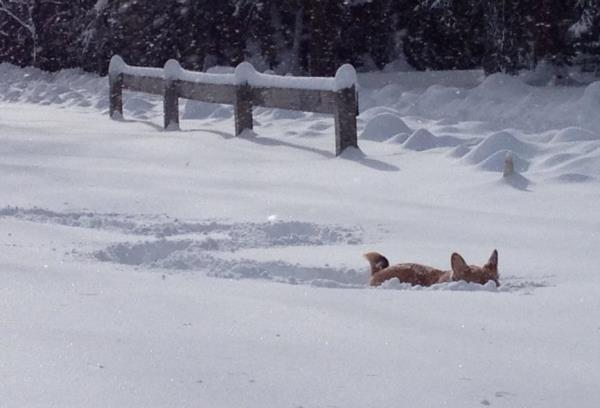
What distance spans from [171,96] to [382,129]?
345 centimetres

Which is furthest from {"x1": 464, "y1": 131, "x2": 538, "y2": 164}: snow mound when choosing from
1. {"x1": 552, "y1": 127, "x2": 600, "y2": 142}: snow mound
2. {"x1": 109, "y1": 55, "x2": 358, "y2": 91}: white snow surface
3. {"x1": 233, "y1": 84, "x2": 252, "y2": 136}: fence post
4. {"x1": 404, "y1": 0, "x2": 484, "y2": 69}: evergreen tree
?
{"x1": 404, "y1": 0, "x2": 484, "y2": 69}: evergreen tree

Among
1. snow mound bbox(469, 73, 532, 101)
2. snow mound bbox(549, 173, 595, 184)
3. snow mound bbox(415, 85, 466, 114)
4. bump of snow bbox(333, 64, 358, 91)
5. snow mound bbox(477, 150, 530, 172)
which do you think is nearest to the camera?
snow mound bbox(549, 173, 595, 184)

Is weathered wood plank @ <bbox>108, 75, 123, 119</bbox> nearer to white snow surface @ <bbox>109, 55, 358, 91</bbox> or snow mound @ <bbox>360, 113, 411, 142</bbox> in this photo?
white snow surface @ <bbox>109, 55, 358, 91</bbox>

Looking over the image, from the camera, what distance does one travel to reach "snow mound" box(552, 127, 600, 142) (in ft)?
34.2

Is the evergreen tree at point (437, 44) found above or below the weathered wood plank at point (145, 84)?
above

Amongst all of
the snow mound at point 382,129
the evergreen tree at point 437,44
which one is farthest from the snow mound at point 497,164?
the evergreen tree at point 437,44

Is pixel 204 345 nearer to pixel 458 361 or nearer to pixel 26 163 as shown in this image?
pixel 458 361

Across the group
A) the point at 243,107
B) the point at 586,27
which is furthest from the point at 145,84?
the point at 586,27

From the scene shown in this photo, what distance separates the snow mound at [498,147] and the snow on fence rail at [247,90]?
1472mm

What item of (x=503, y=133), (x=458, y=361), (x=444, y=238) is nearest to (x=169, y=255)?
(x=444, y=238)

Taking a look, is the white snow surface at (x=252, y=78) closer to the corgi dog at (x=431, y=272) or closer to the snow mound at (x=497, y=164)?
the snow mound at (x=497, y=164)

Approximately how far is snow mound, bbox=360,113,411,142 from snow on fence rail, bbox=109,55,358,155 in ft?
3.39

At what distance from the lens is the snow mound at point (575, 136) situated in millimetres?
10422

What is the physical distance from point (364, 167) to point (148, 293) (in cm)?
545
